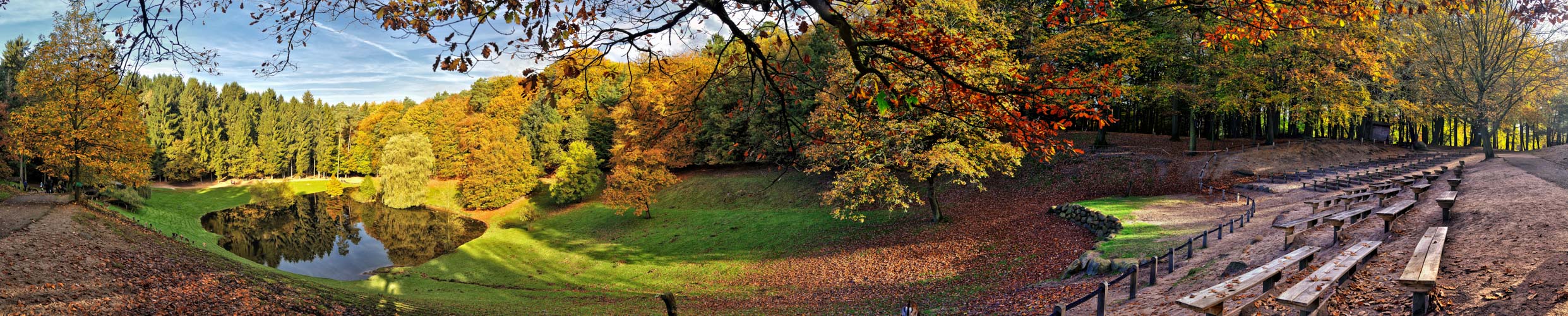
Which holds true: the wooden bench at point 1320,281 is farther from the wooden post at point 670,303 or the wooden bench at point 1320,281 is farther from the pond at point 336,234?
the pond at point 336,234

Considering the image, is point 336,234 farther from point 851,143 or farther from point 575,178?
point 851,143

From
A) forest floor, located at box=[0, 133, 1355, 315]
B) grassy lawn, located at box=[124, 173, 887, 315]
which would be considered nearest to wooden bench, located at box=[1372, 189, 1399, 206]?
forest floor, located at box=[0, 133, 1355, 315]

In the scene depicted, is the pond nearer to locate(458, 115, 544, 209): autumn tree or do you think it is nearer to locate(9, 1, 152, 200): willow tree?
locate(458, 115, 544, 209): autumn tree

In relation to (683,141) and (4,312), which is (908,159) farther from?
(683,141)

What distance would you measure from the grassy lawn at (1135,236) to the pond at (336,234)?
87.9 ft

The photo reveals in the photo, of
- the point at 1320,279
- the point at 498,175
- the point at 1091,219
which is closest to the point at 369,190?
the point at 498,175

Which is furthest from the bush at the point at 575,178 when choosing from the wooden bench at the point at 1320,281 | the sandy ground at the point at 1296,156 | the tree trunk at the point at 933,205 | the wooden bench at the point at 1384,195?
the wooden bench at the point at 1320,281

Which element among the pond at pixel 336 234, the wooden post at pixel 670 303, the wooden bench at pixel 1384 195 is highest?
the wooden bench at pixel 1384 195

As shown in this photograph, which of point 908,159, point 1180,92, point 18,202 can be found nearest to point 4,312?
point 908,159

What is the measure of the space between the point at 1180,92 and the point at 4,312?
3900 centimetres

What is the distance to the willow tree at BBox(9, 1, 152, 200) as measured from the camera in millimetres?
21719

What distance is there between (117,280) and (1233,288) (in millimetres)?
20003

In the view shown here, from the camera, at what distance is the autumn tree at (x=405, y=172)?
45844 mm

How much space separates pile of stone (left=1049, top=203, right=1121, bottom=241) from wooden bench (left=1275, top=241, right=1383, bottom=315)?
30.5 ft
